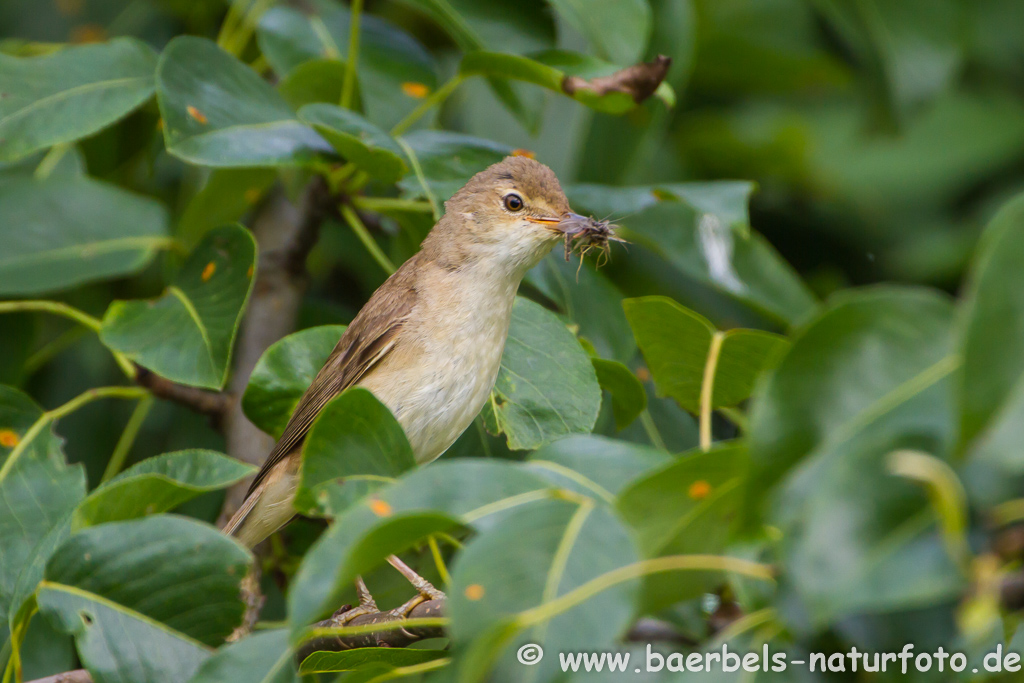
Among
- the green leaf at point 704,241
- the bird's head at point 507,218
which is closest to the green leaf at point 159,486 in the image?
the bird's head at point 507,218

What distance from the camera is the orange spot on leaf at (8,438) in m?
2.40

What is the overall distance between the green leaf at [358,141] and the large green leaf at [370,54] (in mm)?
502

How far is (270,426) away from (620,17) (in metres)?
1.62

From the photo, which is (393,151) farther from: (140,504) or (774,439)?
(774,439)

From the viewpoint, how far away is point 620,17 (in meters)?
2.86

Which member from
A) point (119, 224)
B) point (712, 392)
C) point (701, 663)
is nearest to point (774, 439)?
point (701, 663)

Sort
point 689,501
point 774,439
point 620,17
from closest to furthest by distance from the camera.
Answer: point 774,439
point 689,501
point 620,17

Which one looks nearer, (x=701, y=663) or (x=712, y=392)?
(x=701, y=663)

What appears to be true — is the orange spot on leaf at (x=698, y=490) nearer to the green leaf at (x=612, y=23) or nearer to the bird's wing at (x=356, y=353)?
the bird's wing at (x=356, y=353)

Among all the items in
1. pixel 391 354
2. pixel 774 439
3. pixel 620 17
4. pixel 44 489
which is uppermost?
pixel 620 17

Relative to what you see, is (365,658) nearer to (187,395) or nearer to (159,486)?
(159,486)

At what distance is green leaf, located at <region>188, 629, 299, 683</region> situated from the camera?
4.99ft

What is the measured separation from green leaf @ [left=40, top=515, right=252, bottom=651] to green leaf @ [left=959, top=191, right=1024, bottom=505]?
3.68 feet

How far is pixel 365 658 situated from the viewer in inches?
68.7
